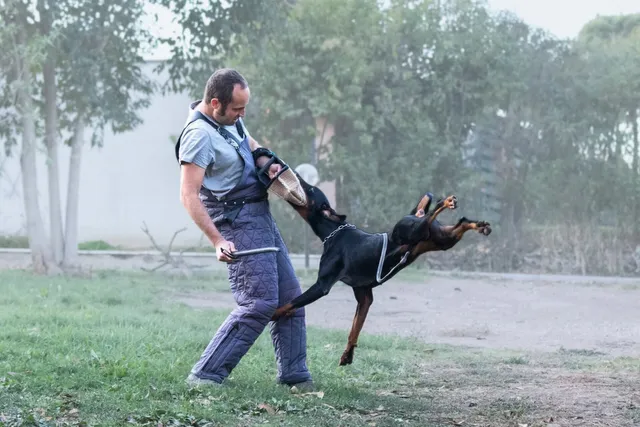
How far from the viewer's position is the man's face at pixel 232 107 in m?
5.61

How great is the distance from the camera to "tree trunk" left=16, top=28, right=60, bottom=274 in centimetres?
1656

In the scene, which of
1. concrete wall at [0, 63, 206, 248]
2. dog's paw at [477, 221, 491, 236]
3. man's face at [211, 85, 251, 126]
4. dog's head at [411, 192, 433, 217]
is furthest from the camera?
concrete wall at [0, 63, 206, 248]

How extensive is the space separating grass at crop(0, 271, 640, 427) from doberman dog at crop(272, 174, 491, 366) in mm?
590


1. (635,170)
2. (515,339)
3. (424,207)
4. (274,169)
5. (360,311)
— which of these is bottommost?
(515,339)

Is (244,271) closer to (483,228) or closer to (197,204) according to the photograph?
(197,204)

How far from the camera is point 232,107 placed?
5.65m

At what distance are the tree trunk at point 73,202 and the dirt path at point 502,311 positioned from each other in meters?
4.08

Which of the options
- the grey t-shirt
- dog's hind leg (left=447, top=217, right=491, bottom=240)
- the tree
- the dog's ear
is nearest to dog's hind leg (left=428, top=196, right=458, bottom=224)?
dog's hind leg (left=447, top=217, right=491, bottom=240)

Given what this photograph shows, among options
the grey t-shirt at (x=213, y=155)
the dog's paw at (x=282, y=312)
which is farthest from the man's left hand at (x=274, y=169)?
the dog's paw at (x=282, y=312)

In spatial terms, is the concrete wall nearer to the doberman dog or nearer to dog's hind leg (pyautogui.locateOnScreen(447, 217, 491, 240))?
the doberman dog

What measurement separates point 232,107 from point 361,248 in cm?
112

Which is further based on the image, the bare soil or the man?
the bare soil

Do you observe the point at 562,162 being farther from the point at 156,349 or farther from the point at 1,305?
the point at 156,349

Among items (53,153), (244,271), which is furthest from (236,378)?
(53,153)
